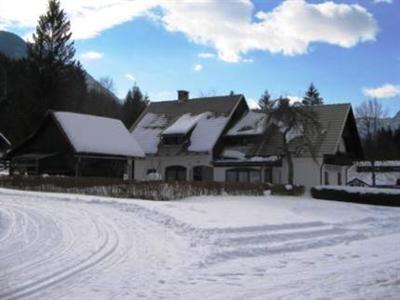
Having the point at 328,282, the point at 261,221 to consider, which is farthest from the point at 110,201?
the point at 328,282

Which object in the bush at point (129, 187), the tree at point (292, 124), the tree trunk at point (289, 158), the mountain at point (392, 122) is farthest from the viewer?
the mountain at point (392, 122)

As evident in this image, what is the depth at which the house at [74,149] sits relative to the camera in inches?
1581

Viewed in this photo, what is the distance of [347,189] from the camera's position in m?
33.4

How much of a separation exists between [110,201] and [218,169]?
940 inches

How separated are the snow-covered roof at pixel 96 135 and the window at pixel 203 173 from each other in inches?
197

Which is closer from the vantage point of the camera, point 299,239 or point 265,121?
point 299,239

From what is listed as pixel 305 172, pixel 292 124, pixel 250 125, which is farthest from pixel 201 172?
pixel 292 124

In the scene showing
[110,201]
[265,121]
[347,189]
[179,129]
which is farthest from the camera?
[179,129]

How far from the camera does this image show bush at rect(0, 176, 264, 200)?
2653 cm

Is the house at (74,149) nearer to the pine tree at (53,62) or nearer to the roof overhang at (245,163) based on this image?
the roof overhang at (245,163)

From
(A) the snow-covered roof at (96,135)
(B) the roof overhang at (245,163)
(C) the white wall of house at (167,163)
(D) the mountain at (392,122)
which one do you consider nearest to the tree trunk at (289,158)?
(B) the roof overhang at (245,163)

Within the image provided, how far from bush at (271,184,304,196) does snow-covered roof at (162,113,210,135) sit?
1415 cm

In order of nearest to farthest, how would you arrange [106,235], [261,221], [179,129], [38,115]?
[106,235] → [261,221] → [179,129] → [38,115]

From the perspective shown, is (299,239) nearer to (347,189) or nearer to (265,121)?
(347,189)
